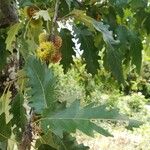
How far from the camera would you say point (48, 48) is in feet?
2.47

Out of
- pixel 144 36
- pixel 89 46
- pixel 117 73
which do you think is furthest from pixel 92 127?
pixel 144 36

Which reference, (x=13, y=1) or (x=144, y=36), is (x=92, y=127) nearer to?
(x=13, y=1)

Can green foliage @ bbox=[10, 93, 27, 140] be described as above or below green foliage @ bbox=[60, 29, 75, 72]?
below

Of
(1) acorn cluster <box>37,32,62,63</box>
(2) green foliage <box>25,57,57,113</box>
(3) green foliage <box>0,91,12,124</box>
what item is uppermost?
(1) acorn cluster <box>37,32,62,63</box>

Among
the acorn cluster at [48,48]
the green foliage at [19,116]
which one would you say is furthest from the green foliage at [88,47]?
the acorn cluster at [48,48]

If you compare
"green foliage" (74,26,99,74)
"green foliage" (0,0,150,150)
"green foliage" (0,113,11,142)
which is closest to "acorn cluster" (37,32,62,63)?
"green foliage" (0,0,150,150)

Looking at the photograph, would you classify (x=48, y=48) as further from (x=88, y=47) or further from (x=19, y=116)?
(x=88, y=47)

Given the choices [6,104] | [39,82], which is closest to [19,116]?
[6,104]

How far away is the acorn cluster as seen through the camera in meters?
0.75

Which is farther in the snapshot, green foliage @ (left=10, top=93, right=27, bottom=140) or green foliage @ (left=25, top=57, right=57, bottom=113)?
green foliage @ (left=10, top=93, right=27, bottom=140)

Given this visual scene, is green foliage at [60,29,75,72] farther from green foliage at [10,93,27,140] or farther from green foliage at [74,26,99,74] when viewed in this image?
green foliage at [10,93,27,140]

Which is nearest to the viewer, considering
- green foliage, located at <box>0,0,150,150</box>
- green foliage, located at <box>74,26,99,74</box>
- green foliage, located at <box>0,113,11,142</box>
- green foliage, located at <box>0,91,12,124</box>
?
green foliage, located at <box>0,0,150,150</box>

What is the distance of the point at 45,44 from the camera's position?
76 centimetres

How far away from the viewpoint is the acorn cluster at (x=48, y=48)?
29.6 inches
